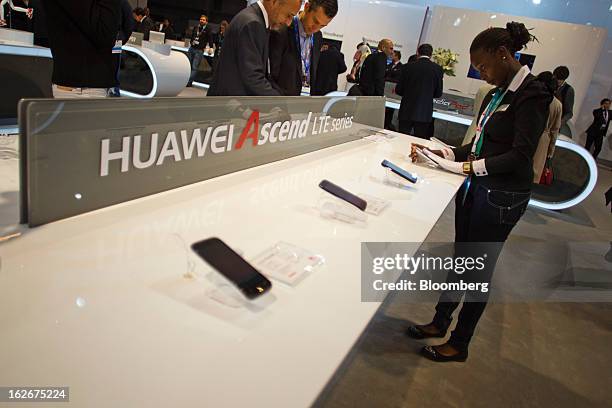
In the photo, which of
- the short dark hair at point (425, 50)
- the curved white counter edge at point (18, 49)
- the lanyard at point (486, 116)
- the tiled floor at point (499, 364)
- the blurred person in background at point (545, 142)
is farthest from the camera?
the short dark hair at point (425, 50)

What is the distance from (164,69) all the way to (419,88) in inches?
135

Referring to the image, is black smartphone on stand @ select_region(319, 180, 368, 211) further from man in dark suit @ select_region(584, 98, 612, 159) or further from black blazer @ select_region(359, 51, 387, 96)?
man in dark suit @ select_region(584, 98, 612, 159)

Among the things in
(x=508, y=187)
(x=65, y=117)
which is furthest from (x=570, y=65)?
(x=65, y=117)

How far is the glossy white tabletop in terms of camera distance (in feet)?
1.84

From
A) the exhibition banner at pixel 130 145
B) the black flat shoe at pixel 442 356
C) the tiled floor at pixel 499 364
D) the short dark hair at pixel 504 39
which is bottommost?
the tiled floor at pixel 499 364

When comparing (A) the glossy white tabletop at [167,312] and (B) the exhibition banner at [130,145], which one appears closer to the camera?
(A) the glossy white tabletop at [167,312]

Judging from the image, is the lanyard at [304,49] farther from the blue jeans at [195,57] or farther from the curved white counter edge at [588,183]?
the blue jeans at [195,57]

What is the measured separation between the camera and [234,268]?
2.53 ft

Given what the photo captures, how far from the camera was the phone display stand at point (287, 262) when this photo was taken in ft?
2.85

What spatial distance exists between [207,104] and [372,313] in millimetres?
776

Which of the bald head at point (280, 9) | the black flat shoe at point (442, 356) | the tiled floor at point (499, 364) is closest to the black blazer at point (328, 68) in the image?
the tiled floor at point (499, 364)

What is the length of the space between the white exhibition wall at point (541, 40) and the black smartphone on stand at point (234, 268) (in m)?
8.21

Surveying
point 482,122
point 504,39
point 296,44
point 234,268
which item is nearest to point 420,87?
point 296,44

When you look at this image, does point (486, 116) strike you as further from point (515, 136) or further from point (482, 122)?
point (515, 136)
